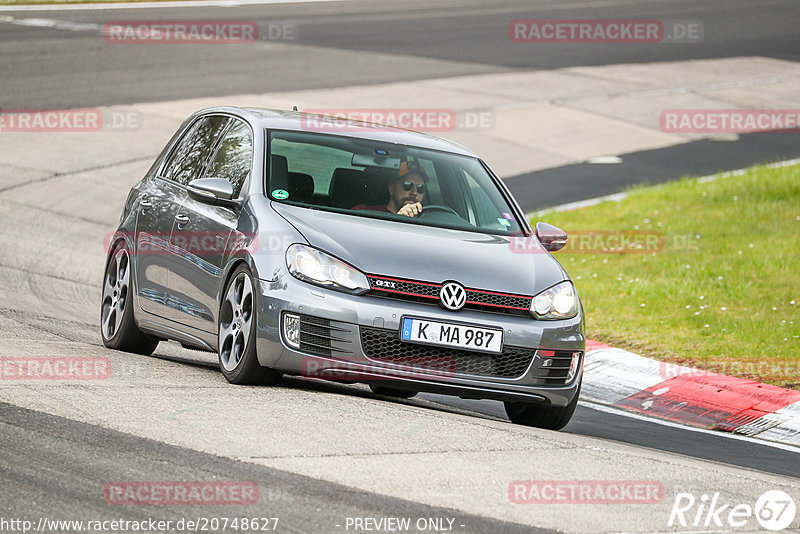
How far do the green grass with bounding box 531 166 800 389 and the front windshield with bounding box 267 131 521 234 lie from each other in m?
2.83

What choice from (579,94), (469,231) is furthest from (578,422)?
(579,94)

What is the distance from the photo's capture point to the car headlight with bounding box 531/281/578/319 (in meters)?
7.44

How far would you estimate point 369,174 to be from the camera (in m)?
8.32

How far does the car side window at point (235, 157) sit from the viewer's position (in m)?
8.23

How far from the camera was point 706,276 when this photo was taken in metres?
13.0

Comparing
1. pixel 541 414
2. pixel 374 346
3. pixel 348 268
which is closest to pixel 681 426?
pixel 541 414

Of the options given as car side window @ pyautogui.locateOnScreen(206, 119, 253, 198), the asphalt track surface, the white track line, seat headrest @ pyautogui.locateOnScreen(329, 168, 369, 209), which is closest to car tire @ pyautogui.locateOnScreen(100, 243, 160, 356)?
the asphalt track surface

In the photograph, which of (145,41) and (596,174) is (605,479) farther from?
(145,41)

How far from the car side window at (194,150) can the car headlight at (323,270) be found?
1816 millimetres

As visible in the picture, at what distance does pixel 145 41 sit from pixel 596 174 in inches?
494

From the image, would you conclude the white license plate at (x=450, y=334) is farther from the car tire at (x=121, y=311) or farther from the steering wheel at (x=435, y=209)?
the car tire at (x=121, y=311)

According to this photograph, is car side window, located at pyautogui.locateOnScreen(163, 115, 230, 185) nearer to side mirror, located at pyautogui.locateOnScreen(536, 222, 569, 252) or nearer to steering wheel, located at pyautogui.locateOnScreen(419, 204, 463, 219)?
steering wheel, located at pyautogui.locateOnScreen(419, 204, 463, 219)

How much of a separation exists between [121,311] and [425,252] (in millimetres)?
2833

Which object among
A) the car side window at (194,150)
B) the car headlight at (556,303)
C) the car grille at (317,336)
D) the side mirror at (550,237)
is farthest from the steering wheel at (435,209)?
the car side window at (194,150)
